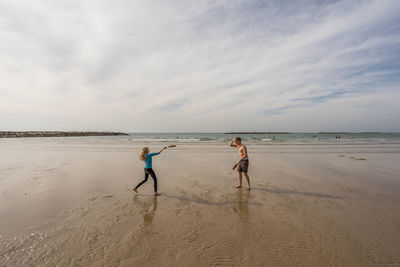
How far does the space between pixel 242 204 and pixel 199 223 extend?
1732 millimetres

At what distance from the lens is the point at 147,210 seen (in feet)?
17.1

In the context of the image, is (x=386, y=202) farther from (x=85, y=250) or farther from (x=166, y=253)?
(x=85, y=250)

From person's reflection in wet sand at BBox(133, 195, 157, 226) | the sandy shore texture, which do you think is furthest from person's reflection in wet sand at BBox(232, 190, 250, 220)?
person's reflection in wet sand at BBox(133, 195, 157, 226)

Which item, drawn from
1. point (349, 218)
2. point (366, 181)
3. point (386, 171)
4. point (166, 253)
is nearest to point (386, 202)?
point (349, 218)

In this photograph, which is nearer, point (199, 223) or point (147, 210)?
point (199, 223)

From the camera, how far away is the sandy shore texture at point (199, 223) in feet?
10.8

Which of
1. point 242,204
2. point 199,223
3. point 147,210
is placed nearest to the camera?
point 199,223

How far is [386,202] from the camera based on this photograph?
577 centimetres

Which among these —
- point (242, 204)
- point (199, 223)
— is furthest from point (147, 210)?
point (242, 204)

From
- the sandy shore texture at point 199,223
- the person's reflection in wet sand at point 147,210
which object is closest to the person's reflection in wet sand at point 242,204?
the sandy shore texture at point 199,223

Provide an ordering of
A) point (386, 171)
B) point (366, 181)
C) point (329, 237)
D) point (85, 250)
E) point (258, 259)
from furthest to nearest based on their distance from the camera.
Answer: point (386, 171) → point (366, 181) → point (329, 237) → point (85, 250) → point (258, 259)

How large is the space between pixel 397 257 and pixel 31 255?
6.53m

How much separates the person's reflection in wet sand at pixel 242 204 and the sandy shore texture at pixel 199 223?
0.03m

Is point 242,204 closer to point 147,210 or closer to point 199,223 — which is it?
point 199,223
